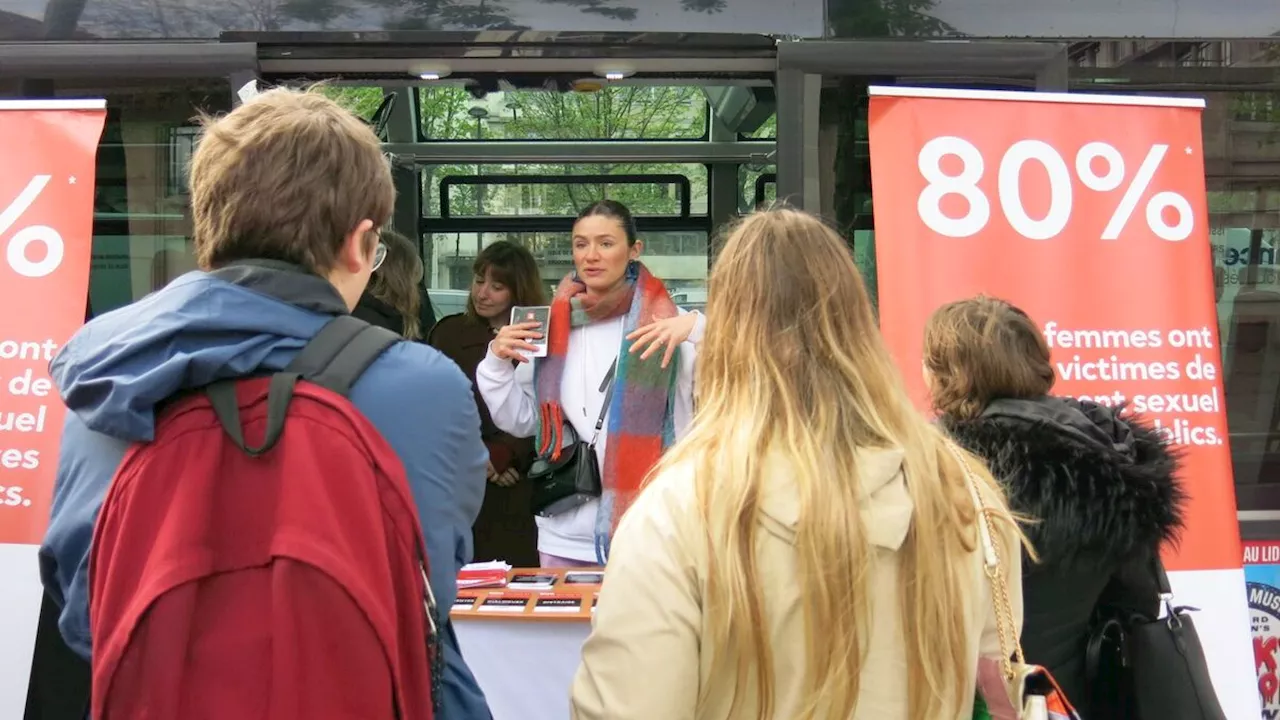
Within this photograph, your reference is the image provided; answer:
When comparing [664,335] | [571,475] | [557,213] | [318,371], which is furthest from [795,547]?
[557,213]

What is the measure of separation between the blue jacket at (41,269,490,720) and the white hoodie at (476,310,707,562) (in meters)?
1.69

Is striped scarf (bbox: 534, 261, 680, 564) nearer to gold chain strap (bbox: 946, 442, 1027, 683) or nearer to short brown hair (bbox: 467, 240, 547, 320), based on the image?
short brown hair (bbox: 467, 240, 547, 320)

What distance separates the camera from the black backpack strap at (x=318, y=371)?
123 cm

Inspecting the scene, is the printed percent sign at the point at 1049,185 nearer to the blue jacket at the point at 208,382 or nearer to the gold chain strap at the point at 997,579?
the gold chain strap at the point at 997,579

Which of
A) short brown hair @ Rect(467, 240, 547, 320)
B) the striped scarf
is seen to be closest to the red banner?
the striped scarf

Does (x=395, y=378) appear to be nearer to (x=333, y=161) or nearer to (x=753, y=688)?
(x=333, y=161)

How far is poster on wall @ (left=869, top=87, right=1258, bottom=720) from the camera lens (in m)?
2.95

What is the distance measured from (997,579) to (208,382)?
1.06 meters

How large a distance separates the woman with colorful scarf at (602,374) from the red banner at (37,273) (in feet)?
3.67

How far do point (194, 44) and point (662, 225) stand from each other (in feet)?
8.13

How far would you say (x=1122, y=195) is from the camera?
3031 mm

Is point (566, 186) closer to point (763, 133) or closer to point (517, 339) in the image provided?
point (763, 133)

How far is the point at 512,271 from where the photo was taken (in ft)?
13.9

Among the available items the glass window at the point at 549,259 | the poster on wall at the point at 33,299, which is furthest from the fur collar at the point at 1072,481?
the glass window at the point at 549,259
